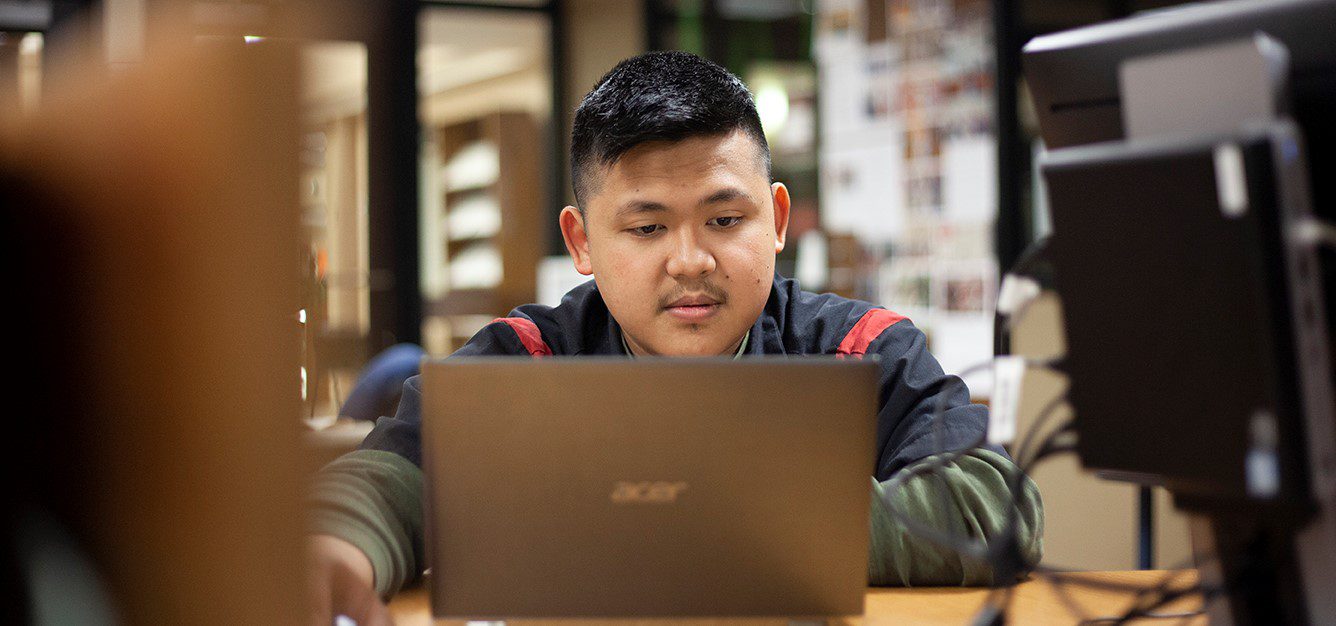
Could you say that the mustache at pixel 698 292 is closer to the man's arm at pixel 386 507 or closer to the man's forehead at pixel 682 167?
the man's forehead at pixel 682 167

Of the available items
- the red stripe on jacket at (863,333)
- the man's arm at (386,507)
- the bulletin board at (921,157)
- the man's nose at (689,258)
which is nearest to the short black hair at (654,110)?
the man's nose at (689,258)

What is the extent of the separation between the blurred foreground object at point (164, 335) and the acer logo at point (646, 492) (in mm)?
483

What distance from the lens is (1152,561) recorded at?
4.78ft

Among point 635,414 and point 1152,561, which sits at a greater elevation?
point 635,414

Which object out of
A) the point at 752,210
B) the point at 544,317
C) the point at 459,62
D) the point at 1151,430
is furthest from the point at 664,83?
the point at 459,62

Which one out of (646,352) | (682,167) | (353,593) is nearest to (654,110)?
(682,167)

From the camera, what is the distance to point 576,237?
152 cm

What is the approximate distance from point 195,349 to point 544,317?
1.20m

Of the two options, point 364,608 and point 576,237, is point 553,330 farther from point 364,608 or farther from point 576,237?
point 364,608

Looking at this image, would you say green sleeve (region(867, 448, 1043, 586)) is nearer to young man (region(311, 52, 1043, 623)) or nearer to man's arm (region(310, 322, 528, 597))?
young man (region(311, 52, 1043, 623))

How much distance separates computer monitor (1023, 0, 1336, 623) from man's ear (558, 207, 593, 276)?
2.70 feet

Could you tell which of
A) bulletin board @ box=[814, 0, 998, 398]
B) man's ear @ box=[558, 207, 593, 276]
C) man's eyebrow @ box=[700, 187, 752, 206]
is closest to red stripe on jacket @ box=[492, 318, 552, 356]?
man's ear @ box=[558, 207, 593, 276]

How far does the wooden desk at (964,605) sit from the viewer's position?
3.13 feet

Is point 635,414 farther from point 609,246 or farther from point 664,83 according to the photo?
point 664,83
